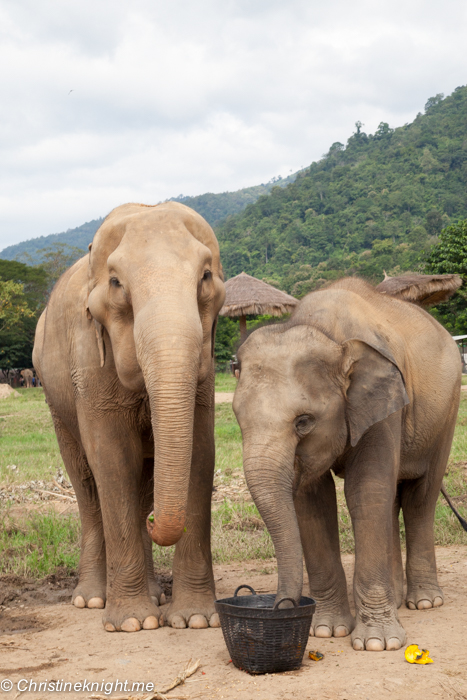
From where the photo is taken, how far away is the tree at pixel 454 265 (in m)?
29.1

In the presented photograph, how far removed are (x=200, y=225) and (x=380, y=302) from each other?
136 cm

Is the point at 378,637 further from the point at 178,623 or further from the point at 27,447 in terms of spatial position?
the point at 27,447

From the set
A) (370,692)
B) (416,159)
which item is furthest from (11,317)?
(416,159)

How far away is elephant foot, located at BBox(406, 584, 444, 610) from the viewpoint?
4.97 metres

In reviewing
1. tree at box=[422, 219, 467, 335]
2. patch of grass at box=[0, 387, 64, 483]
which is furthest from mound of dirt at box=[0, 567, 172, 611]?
tree at box=[422, 219, 467, 335]

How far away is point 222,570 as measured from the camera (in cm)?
636

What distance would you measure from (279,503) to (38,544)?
3.92 m

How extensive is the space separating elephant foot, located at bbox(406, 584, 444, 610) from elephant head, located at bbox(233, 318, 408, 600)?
4.57ft

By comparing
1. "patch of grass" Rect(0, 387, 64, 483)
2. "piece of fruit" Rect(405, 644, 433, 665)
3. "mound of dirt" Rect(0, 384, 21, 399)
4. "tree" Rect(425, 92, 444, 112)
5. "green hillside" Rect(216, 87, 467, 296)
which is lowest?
"mound of dirt" Rect(0, 384, 21, 399)

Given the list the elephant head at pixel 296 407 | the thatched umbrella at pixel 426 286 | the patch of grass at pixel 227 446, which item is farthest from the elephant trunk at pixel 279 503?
the patch of grass at pixel 227 446

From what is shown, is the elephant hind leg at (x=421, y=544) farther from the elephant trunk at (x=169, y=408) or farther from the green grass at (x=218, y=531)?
the elephant trunk at (x=169, y=408)

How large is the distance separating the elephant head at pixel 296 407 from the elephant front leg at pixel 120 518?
1.14 m

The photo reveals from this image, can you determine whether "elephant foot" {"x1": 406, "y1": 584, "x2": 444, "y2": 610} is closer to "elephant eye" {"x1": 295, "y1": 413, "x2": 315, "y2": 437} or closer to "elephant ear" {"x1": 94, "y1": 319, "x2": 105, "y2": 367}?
"elephant eye" {"x1": 295, "y1": 413, "x2": 315, "y2": 437}

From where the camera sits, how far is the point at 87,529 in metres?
5.83
